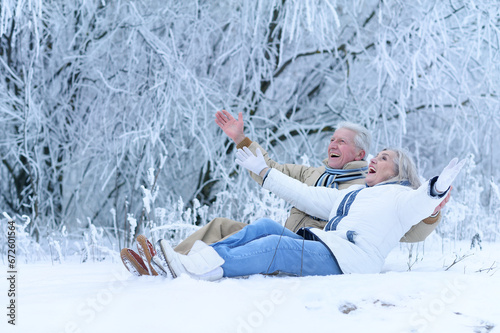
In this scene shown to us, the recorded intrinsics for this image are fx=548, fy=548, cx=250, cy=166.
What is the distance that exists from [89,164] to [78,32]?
1391mm

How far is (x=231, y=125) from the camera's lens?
12.2 feet

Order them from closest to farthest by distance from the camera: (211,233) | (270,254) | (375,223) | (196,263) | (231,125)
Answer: (196,263), (270,254), (375,223), (211,233), (231,125)

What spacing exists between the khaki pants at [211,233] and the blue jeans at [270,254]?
25 cm

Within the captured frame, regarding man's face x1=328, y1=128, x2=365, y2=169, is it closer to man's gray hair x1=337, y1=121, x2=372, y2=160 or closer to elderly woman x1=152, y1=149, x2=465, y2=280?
man's gray hair x1=337, y1=121, x2=372, y2=160

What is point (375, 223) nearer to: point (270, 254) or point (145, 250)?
point (270, 254)

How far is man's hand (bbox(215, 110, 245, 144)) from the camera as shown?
3.67 metres

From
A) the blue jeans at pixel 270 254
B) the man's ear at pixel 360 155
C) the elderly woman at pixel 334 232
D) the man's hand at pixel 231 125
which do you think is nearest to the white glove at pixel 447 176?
the elderly woman at pixel 334 232

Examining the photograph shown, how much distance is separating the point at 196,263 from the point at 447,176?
47.3 inches

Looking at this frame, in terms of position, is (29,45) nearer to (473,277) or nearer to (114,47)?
(114,47)

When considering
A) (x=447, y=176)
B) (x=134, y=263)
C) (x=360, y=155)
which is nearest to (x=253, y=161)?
(x=360, y=155)

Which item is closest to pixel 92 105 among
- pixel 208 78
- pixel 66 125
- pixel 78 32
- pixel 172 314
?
pixel 66 125

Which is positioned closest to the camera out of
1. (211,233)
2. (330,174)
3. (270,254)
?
(270,254)

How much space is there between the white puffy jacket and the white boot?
0.59m

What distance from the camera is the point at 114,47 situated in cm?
567
